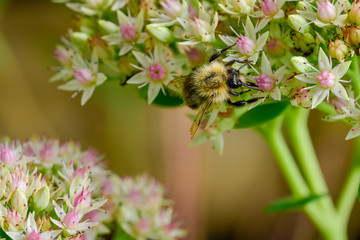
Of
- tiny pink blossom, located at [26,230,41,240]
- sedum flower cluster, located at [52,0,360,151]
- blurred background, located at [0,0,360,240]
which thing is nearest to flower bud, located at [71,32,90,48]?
sedum flower cluster, located at [52,0,360,151]

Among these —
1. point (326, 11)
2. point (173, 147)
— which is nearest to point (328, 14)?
point (326, 11)

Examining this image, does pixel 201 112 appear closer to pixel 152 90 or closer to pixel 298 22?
pixel 152 90

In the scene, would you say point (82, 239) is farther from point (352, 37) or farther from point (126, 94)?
point (126, 94)

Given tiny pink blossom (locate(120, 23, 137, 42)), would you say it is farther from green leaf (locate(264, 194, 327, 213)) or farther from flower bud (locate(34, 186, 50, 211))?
green leaf (locate(264, 194, 327, 213))

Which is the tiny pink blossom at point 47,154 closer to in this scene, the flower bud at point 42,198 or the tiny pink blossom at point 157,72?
the flower bud at point 42,198

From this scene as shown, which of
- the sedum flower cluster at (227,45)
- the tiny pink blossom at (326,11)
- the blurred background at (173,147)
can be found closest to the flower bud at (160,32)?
the sedum flower cluster at (227,45)
